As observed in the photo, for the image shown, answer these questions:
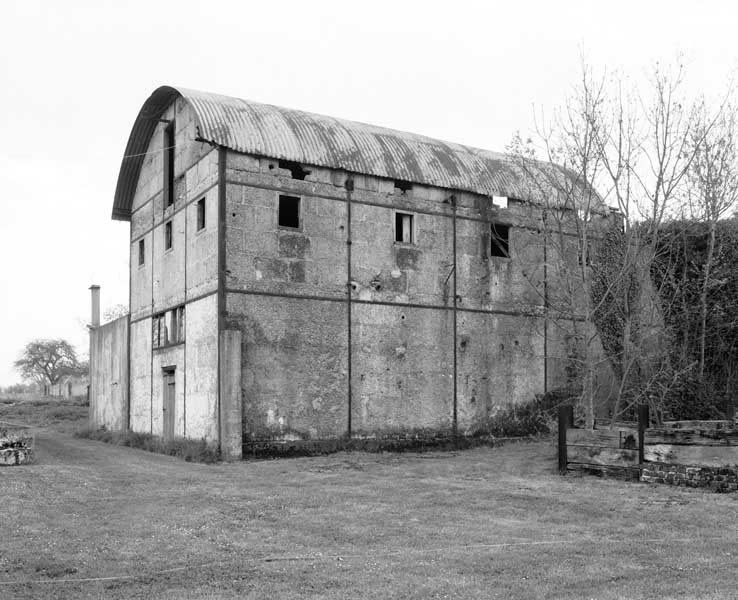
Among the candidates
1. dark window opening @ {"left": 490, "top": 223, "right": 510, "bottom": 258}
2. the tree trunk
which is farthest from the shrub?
dark window opening @ {"left": 490, "top": 223, "right": 510, "bottom": 258}

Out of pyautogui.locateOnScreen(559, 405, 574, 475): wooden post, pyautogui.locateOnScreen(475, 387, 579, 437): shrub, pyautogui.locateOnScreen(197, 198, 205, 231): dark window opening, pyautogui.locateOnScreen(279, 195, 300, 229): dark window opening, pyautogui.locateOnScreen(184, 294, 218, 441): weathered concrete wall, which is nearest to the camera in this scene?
pyautogui.locateOnScreen(559, 405, 574, 475): wooden post

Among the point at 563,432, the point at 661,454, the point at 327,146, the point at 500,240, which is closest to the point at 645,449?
the point at 661,454

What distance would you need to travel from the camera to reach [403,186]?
956 inches

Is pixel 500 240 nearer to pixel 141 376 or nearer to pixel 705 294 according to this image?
pixel 705 294

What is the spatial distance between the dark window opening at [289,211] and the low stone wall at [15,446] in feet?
26.8

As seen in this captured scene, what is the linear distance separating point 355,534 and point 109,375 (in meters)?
20.4

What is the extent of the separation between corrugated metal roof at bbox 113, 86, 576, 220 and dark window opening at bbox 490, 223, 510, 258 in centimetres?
105

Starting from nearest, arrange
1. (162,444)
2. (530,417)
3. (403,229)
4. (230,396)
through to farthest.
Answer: (230,396), (162,444), (403,229), (530,417)

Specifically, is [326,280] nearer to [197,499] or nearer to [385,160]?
[385,160]

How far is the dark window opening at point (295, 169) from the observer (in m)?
22.3

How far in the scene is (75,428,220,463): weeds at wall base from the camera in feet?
68.0

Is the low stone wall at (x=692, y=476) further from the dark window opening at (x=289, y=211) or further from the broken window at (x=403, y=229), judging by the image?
the dark window opening at (x=289, y=211)

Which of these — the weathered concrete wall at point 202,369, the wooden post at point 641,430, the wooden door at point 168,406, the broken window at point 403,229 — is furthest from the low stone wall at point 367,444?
the wooden post at point 641,430

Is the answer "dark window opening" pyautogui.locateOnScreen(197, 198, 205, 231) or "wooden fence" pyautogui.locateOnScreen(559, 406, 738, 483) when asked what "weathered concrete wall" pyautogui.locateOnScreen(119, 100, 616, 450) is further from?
"wooden fence" pyautogui.locateOnScreen(559, 406, 738, 483)
